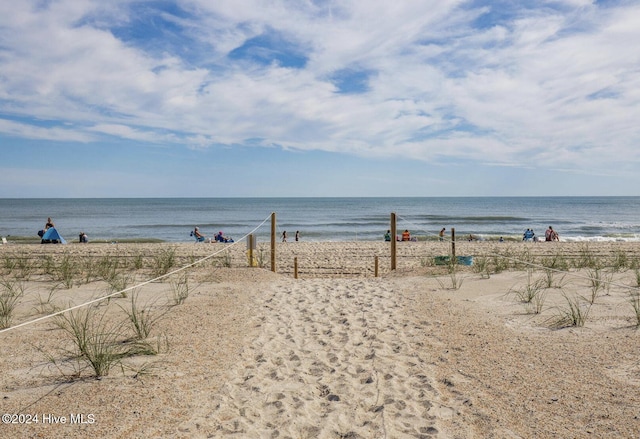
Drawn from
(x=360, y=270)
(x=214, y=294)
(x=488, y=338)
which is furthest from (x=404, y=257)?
(x=488, y=338)

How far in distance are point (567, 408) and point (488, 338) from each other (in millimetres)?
1875

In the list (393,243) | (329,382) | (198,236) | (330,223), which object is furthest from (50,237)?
(330,223)

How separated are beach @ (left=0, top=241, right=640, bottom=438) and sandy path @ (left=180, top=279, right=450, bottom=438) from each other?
2cm

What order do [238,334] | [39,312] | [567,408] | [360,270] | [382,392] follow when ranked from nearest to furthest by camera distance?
[567,408] → [382,392] → [238,334] → [39,312] → [360,270]

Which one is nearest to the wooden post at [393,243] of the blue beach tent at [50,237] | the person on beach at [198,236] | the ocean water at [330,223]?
the ocean water at [330,223]

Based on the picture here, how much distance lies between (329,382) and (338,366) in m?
0.41

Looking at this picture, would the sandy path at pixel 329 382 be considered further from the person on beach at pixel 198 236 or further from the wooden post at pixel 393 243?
the person on beach at pixel 198 236

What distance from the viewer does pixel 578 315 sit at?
5.82 metres

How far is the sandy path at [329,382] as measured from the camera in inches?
136

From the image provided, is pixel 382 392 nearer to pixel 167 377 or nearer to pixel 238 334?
pixel 167 377

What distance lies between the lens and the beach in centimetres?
346

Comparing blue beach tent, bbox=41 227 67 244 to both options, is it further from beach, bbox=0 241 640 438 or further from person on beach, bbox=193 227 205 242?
beach, bbox=0 241 640 438

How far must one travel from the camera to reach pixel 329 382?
14.1ft

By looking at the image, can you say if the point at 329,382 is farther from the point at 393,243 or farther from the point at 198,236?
the point at 198,236
